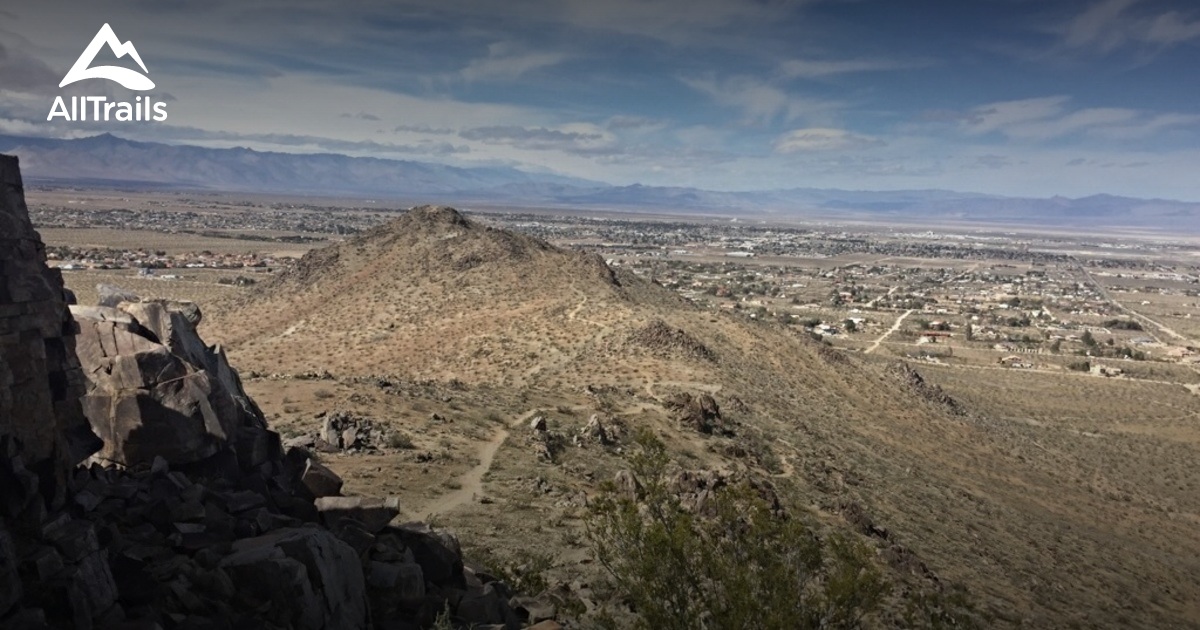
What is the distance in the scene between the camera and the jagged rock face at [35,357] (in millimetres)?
13039

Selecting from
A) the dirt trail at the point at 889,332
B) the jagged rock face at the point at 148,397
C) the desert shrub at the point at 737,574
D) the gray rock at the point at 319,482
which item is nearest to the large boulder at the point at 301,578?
the gray rock at the point at 319,482

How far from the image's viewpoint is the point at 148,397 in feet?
51.3

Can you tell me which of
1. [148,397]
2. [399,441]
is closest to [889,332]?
[399,441]

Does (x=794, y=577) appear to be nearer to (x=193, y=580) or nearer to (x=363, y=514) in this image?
(x=363, y=514)

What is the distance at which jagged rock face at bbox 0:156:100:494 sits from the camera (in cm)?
1304

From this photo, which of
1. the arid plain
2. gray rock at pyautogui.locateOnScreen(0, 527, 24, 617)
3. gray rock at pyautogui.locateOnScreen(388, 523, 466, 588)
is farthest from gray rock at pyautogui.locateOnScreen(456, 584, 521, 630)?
gray rock at pyautogui.locateOnScreen(0, 527, 24, 617)

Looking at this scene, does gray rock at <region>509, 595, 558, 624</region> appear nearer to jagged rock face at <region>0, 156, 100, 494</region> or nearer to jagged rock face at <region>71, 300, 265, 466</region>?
jagged rock face at <region>71, 300, 265, 466</region>

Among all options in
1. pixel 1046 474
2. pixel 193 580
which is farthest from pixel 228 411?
pixel 1046 474

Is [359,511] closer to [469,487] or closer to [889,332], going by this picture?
[469,487]

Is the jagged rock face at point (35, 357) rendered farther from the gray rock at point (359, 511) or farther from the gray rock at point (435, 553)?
the gray rock at point (435, 553)

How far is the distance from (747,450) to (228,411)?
2268 centimetres

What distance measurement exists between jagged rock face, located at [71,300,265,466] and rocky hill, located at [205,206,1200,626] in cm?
708

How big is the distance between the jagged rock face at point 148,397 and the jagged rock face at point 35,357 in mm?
554

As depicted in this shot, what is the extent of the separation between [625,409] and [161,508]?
24.6 meters
